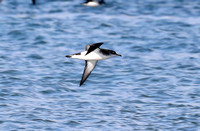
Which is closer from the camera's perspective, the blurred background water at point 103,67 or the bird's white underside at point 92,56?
the bird's white underside at point 92,56

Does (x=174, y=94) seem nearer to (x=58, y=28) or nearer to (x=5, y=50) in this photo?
(x=5, y=50)

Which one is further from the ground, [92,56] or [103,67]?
[92,56]

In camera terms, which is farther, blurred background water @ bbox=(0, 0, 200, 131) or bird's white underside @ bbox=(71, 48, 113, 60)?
blurred background water @ bbox=(0, 0, 200, 131)

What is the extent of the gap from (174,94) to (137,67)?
328 cm

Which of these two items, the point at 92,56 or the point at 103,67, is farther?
the point at 103,67

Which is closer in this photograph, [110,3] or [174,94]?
[174,94]

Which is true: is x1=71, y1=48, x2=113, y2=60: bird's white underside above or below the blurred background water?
above

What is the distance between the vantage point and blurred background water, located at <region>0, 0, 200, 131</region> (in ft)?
44.9

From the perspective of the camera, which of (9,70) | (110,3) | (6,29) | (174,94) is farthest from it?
(110,3)

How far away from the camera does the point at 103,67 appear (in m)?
18.9

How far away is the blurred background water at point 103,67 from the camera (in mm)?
13688

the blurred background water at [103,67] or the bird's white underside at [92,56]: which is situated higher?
the bird's white underside at [92,56]

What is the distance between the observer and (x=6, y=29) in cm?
2442

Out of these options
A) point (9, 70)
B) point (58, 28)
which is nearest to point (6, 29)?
point (58, 28)
